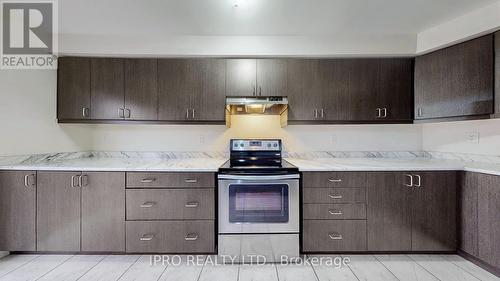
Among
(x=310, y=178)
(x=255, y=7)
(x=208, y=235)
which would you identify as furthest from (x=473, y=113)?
(x=208, y=235)

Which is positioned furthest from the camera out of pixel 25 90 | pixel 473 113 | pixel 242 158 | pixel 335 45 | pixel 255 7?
pixel 242 158

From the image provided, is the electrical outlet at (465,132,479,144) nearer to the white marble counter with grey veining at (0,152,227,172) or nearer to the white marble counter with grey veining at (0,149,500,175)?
the white marble counter with grey veining at (0,149,500,175)

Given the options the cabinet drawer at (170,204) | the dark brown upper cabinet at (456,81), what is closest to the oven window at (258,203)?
the cabinet drawer at (170,204)

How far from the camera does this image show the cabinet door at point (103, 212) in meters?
2.38

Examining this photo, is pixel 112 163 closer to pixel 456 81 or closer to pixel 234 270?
pixel 234 270

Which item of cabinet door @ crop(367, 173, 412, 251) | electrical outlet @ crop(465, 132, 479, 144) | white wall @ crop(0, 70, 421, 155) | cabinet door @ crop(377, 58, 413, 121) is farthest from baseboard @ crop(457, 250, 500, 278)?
cabinet door @ crop(377, 58, 413, 121)

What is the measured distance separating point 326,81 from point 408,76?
90cm

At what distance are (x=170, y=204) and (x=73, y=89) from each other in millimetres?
1720

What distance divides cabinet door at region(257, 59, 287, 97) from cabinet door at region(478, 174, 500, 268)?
1.95 meters

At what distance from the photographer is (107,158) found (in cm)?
308

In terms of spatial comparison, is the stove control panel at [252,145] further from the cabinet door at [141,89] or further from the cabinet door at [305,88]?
the cabinet door at [141,89]

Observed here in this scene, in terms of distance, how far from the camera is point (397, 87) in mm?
2777

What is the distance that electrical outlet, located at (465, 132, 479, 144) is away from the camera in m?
2.58

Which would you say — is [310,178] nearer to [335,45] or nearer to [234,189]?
[234,189]
